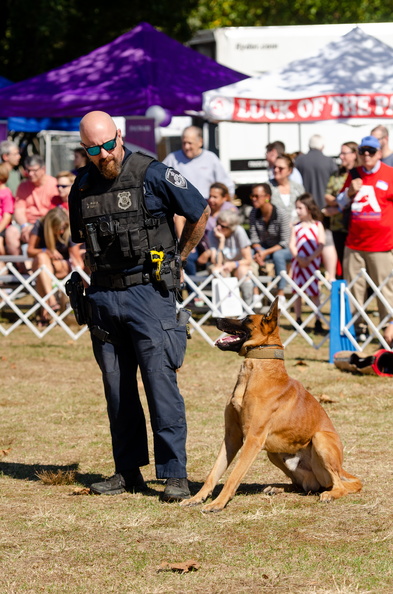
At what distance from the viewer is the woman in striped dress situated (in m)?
10.8

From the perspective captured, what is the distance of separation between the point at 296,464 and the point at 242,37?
608 inches

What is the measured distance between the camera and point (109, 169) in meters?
4.92

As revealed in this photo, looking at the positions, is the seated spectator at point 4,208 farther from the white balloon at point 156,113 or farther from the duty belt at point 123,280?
the duty belt at point 123,280

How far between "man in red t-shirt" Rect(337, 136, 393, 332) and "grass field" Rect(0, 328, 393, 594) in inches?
88.8

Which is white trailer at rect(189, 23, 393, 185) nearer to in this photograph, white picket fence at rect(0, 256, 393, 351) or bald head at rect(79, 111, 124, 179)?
white picket fence at rect(0, 256, 393, 351)

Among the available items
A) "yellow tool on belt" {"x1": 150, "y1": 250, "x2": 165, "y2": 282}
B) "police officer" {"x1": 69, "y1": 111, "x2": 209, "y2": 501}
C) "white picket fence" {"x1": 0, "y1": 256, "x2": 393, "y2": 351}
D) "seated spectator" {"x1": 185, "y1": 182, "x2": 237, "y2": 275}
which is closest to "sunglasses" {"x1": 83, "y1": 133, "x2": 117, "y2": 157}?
"police officer" {"x1": 69, "y1": 111, "x2": 209, "y2": 501}

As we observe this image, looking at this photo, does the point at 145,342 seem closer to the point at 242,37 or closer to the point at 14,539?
the point at 14,539

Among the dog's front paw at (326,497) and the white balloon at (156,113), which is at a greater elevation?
the white balloon at (156,113)

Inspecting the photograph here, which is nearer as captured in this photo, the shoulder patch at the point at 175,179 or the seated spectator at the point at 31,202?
the shoulder patch at the point at 175,179

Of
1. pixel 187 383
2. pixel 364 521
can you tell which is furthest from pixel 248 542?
pixel 187 383

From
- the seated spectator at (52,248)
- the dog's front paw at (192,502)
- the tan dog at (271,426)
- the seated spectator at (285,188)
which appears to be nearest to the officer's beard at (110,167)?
the tan dog at (271,426)

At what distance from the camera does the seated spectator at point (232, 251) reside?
1088 cm

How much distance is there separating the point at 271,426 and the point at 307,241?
19.6 ft

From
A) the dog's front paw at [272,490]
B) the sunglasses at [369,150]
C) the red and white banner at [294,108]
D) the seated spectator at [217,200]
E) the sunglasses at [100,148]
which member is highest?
the red and white banner at [294,108]
